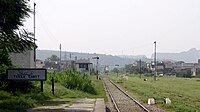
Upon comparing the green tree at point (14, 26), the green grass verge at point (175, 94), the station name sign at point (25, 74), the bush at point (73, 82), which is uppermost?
the green tree at point (14, 26)

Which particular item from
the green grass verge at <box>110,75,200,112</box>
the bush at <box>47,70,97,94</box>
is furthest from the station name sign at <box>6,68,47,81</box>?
the bush at <box>47,70,97,94</box>

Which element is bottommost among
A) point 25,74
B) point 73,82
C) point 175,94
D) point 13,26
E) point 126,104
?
point 175,94

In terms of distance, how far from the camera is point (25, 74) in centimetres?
2344

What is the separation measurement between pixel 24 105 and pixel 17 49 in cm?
271

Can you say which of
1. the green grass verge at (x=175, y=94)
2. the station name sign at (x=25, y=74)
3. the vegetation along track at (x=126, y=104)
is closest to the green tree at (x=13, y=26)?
the station name sign at (x=25, y=74)

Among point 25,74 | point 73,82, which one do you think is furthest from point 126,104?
point 73,82

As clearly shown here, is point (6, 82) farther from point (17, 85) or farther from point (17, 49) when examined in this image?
point (17, 49)

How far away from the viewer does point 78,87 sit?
4028cm

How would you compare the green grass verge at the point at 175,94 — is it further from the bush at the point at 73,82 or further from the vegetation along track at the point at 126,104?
the bush at the point at 73,82

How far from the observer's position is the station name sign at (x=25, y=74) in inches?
906

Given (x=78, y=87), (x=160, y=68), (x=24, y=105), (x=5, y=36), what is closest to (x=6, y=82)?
(x=24, y=105)

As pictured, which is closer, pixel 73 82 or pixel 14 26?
pixel 14 26

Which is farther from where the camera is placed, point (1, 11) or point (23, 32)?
point (23, 32)

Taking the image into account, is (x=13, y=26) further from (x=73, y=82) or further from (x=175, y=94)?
(x=175, y=94)
